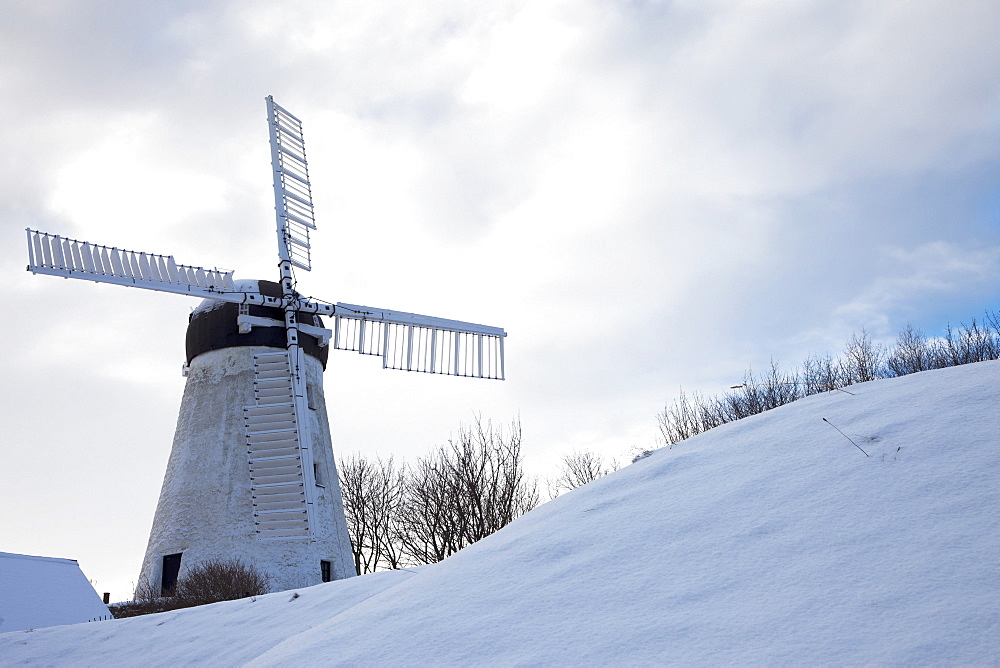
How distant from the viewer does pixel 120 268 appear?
16062 mm

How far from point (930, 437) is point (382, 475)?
95.3ft

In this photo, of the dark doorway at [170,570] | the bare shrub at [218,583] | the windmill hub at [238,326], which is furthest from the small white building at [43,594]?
the windmill hub at [238,326]

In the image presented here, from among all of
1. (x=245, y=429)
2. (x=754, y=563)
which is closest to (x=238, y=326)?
(x=245, y=429)

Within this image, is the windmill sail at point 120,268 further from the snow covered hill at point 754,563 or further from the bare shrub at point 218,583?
the snow covered hill at point 754,563

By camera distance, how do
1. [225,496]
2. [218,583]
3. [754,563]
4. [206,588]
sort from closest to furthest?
[754,563] < [206,588] < [218,583] < [225,496]

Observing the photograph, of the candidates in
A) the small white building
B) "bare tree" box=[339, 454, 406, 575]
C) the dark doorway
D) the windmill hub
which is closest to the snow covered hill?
the small white building

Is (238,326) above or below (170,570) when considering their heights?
above

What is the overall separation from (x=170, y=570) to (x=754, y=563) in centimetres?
1447

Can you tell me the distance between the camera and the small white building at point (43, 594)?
1162 centimetres

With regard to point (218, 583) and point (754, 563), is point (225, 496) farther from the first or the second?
point (754, 563)

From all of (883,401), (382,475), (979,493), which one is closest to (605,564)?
(979,493)

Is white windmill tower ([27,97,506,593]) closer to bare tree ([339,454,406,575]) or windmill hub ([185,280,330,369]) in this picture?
windmill hub ([185,280,330,369])

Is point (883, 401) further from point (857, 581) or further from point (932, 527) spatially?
point (857, 581)

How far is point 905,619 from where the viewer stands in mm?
2781
